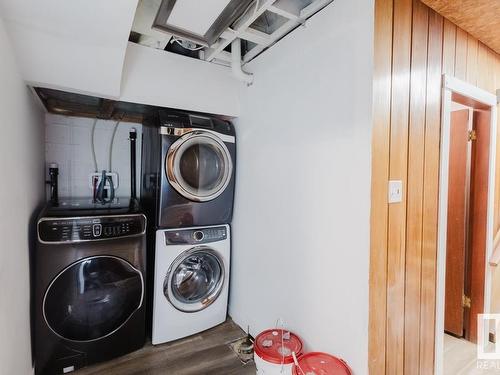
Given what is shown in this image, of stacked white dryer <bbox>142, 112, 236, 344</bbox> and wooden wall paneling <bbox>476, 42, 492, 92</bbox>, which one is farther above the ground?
wooden wall paneling <bbox>476, 42, 492, 92</bbox>

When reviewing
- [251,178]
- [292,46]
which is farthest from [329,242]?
[292,46]

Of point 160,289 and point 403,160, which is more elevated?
point 403,160

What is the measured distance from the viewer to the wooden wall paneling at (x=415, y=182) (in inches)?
56.5

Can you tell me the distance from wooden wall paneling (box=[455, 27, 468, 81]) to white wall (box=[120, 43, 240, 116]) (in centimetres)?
156

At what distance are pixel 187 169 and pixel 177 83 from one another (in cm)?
67

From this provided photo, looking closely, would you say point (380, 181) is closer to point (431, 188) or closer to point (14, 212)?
point (431, 188)

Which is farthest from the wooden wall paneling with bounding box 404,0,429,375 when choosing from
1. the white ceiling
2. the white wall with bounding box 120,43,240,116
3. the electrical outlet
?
the electrical outlet

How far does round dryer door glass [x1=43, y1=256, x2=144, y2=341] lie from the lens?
1.61 m

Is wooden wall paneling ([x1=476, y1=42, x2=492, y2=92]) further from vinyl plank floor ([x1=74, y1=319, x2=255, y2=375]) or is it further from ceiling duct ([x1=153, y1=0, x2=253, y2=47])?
vinyl plank floor ([x1=74, y1=319, x2=255, y2=375])

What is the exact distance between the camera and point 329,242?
55.9 inches

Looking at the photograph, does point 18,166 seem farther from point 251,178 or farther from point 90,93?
point 251,178

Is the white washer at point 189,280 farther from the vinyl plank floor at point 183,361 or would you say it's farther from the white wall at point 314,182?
the white wall at point 314,182

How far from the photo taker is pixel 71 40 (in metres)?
1.25

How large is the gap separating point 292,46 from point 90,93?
137cm
